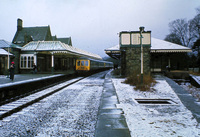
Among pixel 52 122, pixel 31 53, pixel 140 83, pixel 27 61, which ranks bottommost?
pixel 52 122

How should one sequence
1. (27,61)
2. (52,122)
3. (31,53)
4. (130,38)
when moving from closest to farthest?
(52,122) → (130,38) → (31,53) → (27,61)

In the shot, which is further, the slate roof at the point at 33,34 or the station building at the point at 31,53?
the slate roof at the point at 33,34

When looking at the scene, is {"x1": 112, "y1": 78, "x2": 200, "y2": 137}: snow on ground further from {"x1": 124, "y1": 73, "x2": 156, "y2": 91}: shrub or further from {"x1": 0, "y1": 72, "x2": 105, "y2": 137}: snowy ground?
{"x1": 124, "y1": 73, "x2": 156, "y2": 91}: shrub

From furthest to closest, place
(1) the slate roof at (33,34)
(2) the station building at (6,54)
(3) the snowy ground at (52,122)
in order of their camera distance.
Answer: (1) the slate roof at (33,34), (2) the station building at (6,54), (3) the snowy ground at (52,122)

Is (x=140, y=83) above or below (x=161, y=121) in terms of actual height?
above

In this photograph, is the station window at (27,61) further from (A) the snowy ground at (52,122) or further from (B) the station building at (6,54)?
(A) the snowy ground at (52,122)

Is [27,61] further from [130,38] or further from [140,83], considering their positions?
[140,83]

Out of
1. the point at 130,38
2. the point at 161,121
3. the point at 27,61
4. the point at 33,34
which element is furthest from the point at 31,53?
the point at 161,121

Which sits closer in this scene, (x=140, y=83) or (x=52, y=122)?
(x=52, y=122)

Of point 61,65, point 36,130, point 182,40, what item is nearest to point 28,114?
point 36,130

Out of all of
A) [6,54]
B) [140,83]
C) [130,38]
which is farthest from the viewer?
[6,54]

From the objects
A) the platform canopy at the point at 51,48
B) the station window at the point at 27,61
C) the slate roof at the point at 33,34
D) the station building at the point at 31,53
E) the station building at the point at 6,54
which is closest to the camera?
the station building at the point at 6,54

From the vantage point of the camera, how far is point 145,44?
1576 cm

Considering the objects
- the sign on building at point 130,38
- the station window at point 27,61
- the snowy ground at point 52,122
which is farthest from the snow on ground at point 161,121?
the station window at point 27,61
